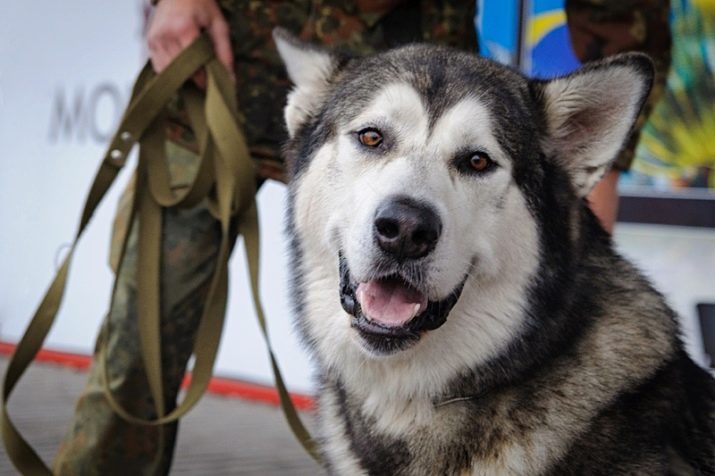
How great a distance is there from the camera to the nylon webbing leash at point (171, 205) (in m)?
2.58

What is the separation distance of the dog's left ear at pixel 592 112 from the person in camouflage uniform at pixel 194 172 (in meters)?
0.65

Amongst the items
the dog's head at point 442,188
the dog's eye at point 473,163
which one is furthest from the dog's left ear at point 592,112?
the dog's eye at point 473,163

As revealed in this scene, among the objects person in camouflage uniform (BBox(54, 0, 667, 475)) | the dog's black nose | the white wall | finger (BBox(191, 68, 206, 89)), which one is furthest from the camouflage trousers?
the white wall

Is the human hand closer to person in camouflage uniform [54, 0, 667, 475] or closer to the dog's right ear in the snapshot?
person in camouflage uniform [54, 0, 667, 475]

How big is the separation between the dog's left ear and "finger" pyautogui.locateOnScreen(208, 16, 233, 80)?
100cm

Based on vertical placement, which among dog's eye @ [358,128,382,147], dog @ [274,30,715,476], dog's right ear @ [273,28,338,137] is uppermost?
dog's right ear @ [273,28,338,137]

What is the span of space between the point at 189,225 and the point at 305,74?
68 centimetres

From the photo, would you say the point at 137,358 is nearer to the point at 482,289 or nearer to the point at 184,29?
the point at 184,29

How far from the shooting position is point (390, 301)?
6.55 ft

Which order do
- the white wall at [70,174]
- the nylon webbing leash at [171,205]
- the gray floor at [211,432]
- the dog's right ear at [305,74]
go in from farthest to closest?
the white wall at [70,174] < the gray floor at [211,432] < the nylon webbing leash at [171,205] < the dog's right ear at [305,74]

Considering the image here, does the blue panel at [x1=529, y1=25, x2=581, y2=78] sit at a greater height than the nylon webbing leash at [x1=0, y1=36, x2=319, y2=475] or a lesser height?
lesser

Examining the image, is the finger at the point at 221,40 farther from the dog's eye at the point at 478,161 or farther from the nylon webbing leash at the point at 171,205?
the dog's eye at the point at 478,161

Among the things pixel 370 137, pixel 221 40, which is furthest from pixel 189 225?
pixel 370 137

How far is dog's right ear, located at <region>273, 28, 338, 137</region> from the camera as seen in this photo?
2.39 m
